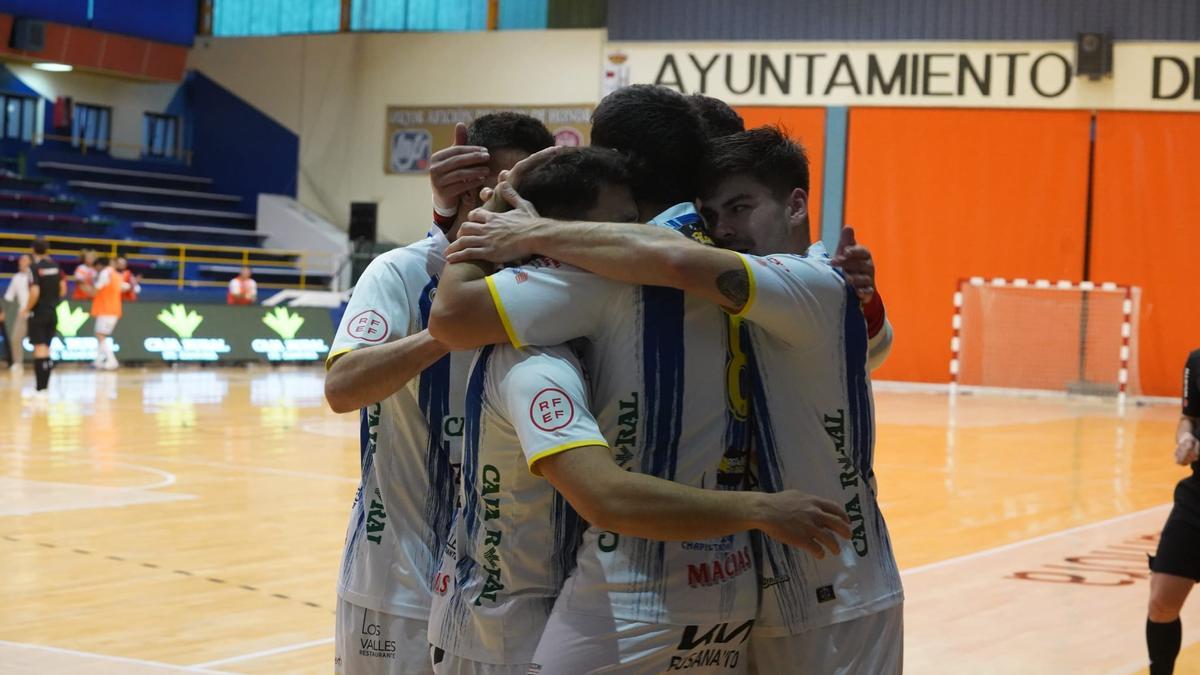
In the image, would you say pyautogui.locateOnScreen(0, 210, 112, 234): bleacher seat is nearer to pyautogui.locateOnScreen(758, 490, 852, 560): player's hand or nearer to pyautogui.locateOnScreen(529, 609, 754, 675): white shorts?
pyautogui.locateOnScreen(529, 609, 754, 675): white shorts

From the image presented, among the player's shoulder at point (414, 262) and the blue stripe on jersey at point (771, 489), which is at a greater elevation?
the player's shoulder at point (414, 262)

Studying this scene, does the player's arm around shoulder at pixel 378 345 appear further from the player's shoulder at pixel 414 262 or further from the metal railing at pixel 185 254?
the metal railing at pixel 185 254

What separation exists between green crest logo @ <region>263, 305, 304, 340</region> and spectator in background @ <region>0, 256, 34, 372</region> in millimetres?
4369

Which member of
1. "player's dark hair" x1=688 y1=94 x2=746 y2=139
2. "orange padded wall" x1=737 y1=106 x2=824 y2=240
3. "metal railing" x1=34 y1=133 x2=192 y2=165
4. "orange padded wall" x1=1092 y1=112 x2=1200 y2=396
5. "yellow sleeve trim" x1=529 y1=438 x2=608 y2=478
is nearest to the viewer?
"yellow sleeve trim" x1=529 y1=438 x2=608 y2=478

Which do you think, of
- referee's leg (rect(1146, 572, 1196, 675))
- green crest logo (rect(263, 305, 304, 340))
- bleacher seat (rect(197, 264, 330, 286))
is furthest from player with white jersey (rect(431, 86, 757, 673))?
bleacher seat (rect(197, 264, 330, 286))

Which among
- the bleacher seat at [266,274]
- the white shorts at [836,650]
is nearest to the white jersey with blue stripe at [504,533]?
the white shorts at [836,650]

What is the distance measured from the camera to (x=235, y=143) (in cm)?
3438

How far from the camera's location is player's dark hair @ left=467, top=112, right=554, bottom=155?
334 centimetres

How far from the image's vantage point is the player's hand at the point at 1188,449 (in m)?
5.88

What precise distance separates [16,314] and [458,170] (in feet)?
70.8

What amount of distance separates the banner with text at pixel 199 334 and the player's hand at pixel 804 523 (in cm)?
2198

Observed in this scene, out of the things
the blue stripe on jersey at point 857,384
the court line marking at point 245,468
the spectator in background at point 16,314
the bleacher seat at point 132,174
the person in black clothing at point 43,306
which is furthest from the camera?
the bleacher seat at point 132,174

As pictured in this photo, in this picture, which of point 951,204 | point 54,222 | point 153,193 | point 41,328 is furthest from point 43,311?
point 951,204

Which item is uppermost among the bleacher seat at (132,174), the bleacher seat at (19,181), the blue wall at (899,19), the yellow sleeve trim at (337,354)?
the blue wall at (899,19)
